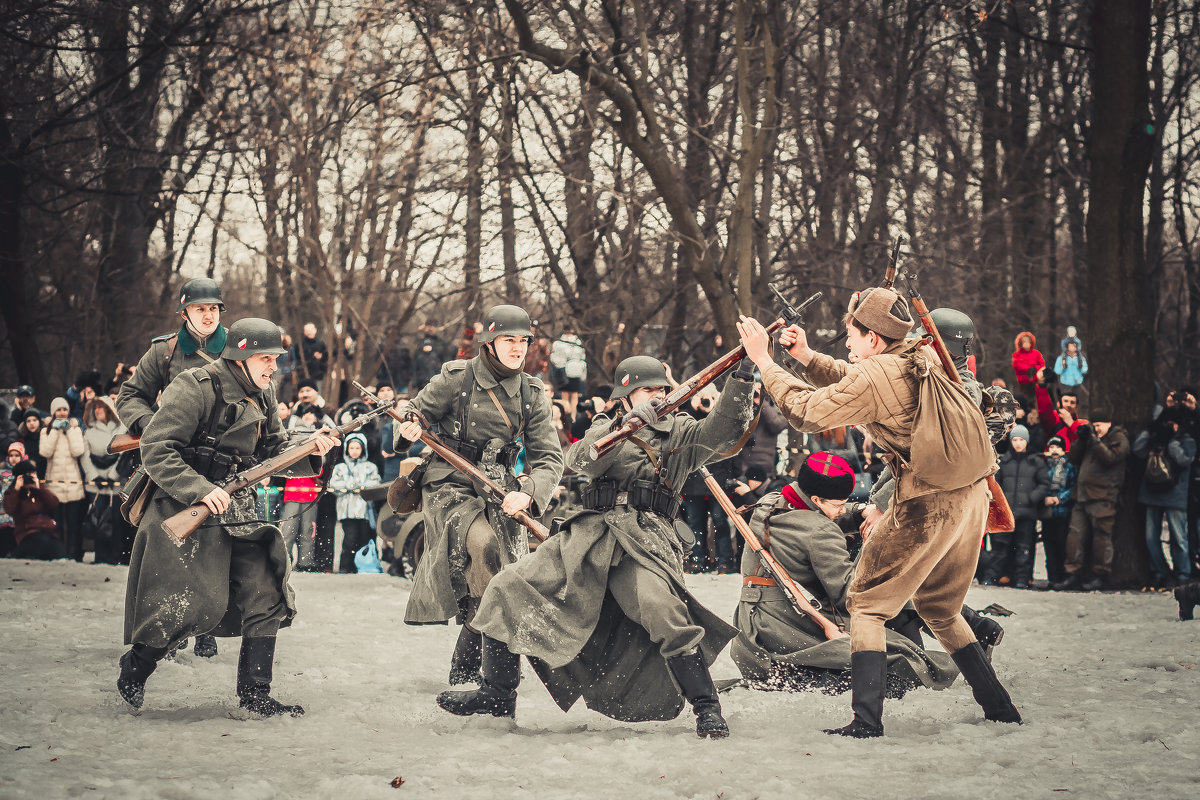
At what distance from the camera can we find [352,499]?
1220cm

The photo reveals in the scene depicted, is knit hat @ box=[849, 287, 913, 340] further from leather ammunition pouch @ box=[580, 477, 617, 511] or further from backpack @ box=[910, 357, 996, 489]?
leather ammunition pouch @ box=[580, 477, 617, 511]

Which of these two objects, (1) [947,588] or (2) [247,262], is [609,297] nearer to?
(1) [947,588]

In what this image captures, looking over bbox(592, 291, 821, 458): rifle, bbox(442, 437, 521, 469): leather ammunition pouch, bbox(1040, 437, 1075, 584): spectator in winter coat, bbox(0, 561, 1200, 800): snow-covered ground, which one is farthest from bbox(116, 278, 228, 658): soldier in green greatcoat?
bbox(1040, 437, 1075, 584): spectator in winter coat

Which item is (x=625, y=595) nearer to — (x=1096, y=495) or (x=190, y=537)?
(x=190, y=537)

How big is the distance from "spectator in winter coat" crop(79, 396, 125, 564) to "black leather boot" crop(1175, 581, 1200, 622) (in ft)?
30.0

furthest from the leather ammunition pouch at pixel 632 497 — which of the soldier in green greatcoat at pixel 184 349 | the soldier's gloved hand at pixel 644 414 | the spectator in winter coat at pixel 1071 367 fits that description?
the spectator in winter coat at pixel 1071 367

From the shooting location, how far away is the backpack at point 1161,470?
11.1 m

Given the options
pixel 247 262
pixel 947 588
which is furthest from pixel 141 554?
pixel 247 262

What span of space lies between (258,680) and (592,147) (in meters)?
12.7

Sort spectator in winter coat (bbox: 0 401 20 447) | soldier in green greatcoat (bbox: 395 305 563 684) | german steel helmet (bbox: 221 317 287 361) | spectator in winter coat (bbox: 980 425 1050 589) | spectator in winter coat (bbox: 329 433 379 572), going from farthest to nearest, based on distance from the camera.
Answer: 1. spectator in winter coat (bbox: 0 401 20 447)
2. spectator in winter coat (bbox: 329 433 379 572)
3. spectator in winter coat (bbox: 980 425 1050 589)
4. soldier in green greatcoat (bbox: 395 305 563 684)
5. german steel helmet (bbox: 221 317 287 361)

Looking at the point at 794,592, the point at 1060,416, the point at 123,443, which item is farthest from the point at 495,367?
the point at 1060,416

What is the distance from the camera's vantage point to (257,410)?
609 cm

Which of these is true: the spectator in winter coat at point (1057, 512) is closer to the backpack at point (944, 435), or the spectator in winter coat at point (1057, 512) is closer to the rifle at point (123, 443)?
the backpack at point (944, 435)

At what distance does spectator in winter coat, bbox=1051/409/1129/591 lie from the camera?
11.2 m
